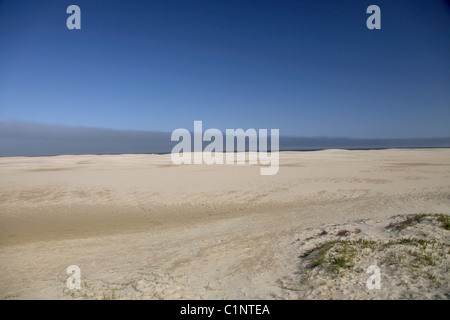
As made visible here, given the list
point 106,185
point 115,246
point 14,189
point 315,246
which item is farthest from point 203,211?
point 14,189

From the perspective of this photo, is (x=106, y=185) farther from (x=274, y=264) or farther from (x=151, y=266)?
(x=274, y=264)

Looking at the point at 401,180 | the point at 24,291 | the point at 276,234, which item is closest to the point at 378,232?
the point at 276,234

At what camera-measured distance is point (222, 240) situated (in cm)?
1005

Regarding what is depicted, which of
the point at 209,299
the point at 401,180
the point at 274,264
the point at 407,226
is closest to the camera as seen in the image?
the point at 209,299

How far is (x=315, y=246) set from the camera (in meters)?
8.18

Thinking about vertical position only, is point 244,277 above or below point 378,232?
below

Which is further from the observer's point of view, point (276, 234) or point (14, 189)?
point (14, 189)

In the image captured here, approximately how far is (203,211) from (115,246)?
20.3 feet

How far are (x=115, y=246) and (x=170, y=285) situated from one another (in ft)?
16.0

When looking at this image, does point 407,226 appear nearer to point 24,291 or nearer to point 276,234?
point 276,234

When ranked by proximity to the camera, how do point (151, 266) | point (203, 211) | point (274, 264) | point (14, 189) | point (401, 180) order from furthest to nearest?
point (401, 180) < point (14, 189) < point (203, 211) < point (151, 266) < point (274, 264)

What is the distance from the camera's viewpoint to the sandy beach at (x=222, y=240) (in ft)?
19.8

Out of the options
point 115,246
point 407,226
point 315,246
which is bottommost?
point 115,246

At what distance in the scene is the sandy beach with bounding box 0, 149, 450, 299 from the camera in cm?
603
